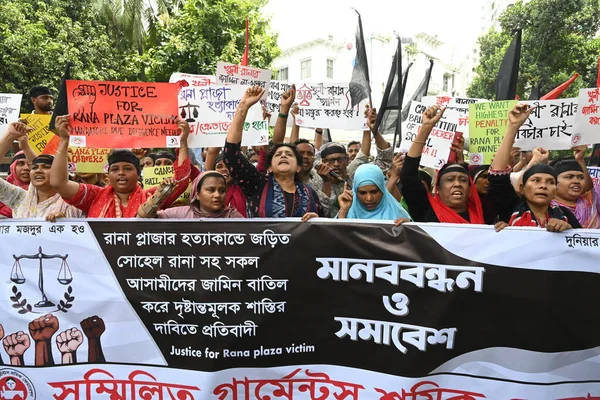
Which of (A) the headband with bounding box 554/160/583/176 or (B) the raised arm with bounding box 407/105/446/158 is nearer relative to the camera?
(B) the raised arm with bounding box 407/105/446/158

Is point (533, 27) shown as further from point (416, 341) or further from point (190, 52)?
point (416, 341)

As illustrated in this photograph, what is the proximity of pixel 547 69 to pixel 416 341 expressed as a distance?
16344 mm

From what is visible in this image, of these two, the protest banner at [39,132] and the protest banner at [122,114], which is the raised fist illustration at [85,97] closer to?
the protest banner at [122,114]

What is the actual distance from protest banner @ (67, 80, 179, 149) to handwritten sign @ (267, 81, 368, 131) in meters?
2.01

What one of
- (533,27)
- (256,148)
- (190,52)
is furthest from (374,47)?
(256,148)

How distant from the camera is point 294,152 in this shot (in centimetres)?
361

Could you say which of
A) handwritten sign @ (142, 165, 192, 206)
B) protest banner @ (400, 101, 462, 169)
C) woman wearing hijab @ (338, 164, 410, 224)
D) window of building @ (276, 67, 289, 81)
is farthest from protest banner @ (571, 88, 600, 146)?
window of building @ (276, 67, 289, 81)

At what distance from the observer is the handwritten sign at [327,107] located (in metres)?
5.43

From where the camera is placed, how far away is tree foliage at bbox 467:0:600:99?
599 inches

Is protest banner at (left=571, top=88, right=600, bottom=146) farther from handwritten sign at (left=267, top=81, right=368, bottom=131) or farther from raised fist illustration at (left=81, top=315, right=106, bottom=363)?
raised fist illustration at (left=81, top=315, right=106, bottom=363)

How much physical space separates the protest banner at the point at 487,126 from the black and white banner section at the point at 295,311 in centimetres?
161

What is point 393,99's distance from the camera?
17.9 ft

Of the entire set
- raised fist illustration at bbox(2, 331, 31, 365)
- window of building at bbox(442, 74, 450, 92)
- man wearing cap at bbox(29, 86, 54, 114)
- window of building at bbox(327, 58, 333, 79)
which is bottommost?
raised fist illustration at bbox(2, 331, 31, 365)

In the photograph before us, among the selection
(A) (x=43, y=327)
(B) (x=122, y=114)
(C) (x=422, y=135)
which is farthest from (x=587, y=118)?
(A) (x=43, y=327)
